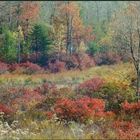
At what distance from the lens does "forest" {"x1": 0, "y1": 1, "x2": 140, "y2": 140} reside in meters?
13.0

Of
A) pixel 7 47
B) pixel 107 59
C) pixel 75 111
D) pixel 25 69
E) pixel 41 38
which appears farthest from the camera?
pixel 107 59

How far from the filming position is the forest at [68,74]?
13.0m

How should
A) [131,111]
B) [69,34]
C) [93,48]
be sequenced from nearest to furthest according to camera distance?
1. [131,111]
2. [69,34]
3. [93,48]

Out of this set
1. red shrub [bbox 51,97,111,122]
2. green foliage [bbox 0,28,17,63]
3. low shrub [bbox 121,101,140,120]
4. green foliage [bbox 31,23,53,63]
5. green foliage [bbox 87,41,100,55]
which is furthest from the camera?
green foliage [bbox 87,41,100,55]

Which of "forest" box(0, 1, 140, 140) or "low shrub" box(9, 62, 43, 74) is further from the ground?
"forest" box(0, 1, 140, 140)

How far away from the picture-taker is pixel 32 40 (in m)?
50.4

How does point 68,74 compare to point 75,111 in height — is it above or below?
below

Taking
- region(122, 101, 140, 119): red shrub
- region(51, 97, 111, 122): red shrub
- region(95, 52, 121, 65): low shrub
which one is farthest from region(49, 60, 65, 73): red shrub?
region(51, 97, 111, 122): red shrub

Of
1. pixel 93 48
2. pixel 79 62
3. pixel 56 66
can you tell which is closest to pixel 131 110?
pixel 56 66

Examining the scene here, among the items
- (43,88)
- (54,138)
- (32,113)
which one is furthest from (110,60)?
(54,138)

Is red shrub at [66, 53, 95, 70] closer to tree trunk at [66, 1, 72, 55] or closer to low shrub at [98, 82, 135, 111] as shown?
tree trunk at [66, 1, 72, 55]

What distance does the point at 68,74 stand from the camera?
39688 mm

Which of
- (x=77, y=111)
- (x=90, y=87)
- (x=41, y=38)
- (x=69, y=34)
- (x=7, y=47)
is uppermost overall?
(x=69, y=34)

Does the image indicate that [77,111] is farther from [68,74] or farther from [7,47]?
[7,47]
